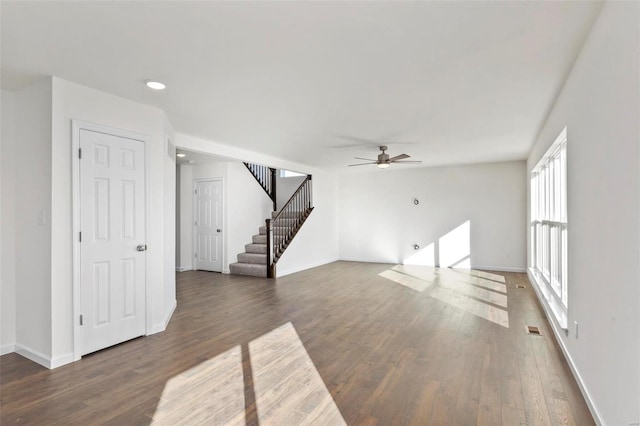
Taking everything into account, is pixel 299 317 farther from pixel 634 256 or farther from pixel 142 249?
pixel 634 256

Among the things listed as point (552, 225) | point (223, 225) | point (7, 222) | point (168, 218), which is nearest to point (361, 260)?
point (223, 225)

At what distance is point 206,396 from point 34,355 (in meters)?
1.94

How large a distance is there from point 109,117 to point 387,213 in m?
6.93

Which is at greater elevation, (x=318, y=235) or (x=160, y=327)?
(x=318, y=235)

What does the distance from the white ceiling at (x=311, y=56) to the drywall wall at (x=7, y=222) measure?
1.02 ft

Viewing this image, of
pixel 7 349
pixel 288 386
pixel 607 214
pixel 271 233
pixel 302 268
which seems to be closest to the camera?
pixel 607 214

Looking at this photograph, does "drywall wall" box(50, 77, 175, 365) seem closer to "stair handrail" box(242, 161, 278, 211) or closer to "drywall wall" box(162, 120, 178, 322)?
"drywall wall" box(162, 120, 178, 322)

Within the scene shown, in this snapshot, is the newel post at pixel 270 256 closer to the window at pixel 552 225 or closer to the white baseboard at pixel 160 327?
the white baseboard at pixel 160 327

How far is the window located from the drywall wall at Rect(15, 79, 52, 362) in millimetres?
4756

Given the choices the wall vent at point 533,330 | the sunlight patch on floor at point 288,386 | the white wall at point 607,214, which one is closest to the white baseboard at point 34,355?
the sunlight patch on floor at point 288,386

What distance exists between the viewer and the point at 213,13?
2033 millimetres

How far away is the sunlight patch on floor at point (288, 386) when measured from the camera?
219 centimetres

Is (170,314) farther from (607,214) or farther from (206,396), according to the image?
(607,214)

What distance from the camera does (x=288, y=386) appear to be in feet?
8.49
